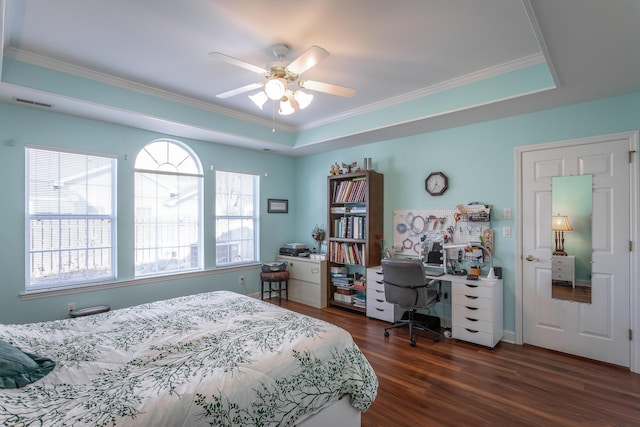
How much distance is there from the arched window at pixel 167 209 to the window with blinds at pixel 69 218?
323 millimetres

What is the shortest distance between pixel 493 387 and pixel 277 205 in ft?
12.7

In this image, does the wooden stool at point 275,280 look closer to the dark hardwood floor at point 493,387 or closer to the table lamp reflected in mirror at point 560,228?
the dark hardwood floor at point 493,387

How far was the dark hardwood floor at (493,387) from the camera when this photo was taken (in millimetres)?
2043

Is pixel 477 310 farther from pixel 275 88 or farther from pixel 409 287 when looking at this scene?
pixel 275 88

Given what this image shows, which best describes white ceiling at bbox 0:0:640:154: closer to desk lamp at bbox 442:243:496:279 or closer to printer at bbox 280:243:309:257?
desk lamp at bbox 442:243:496:279

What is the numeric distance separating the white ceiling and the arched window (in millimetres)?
780

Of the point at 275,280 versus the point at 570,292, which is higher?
the point at 570,292

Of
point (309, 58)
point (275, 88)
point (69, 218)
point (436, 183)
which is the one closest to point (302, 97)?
point (275, 88)

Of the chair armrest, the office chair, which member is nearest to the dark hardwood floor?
the office chair

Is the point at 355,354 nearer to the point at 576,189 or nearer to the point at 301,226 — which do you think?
the point at 576,189

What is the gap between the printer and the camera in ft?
16.3

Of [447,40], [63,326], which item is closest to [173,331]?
[63,326]

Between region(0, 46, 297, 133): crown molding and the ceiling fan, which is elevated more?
region(0, 46, 297, 133): crown molding

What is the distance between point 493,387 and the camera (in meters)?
2.40
